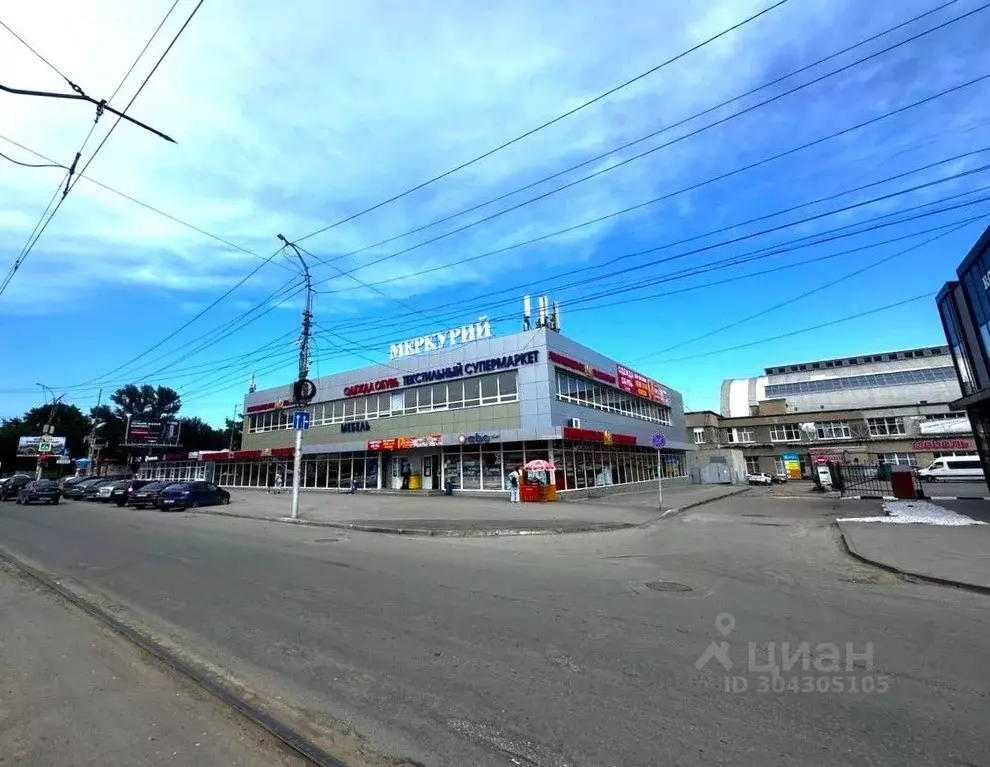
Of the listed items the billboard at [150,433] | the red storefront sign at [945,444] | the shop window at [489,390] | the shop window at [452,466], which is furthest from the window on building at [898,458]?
the billboard at [150,433]

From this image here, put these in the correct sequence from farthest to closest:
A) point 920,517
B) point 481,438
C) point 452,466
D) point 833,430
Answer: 1. point 833,430
2. point 452,466
3. point 481,438
4. point 920,517

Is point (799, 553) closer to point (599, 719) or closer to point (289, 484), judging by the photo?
point (599, 719)

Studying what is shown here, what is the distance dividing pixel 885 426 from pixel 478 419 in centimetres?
6061

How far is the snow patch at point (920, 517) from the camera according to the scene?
1394 cm

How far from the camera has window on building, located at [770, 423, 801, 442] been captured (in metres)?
67.7

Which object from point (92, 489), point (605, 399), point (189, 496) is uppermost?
point (605, 399)

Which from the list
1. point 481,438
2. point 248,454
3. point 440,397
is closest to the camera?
point 481,438

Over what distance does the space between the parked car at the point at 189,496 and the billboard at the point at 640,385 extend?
27.1 meters

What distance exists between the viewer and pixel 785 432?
6850cm

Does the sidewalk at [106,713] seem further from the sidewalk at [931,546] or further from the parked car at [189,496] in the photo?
the parked car at [189,496]

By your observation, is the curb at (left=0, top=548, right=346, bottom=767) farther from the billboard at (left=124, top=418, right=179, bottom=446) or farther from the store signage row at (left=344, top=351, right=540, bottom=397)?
the billboard at (left=124, top=418, right=179, bottom=446)

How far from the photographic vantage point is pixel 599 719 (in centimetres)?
353

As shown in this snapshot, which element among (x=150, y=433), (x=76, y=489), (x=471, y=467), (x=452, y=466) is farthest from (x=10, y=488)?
(x=471, y=467)

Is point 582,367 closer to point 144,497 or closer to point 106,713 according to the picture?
point 144,497
